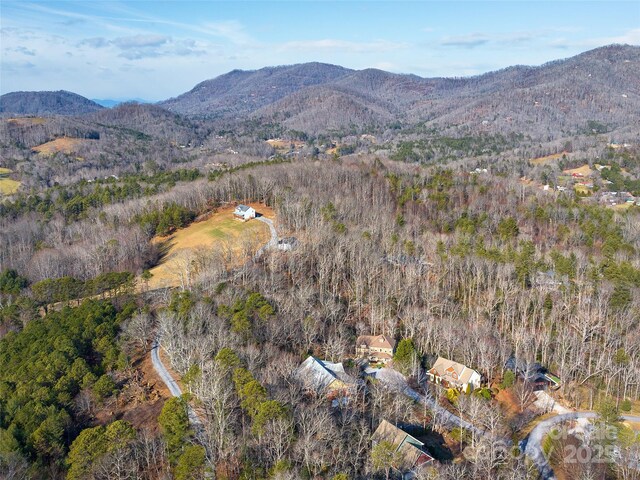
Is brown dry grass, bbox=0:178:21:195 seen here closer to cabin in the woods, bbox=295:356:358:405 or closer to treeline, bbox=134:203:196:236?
treeline, bbox=134:203:196:236

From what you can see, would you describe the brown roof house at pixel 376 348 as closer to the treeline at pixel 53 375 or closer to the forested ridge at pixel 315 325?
the forested ridge at pixel 315 325

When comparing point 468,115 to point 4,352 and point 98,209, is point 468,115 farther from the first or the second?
point 4,352

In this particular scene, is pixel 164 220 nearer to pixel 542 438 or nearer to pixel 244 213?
pixel 244 213

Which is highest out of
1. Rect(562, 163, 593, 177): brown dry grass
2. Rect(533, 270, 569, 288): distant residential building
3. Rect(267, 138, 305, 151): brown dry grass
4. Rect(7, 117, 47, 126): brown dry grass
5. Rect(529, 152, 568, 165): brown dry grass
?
Rect(7, 117, 47, 126): brown dry grass

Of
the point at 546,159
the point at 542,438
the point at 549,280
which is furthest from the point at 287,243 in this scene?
the point at 546,159

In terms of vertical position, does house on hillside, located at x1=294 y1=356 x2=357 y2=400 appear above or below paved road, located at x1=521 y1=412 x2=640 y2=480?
above

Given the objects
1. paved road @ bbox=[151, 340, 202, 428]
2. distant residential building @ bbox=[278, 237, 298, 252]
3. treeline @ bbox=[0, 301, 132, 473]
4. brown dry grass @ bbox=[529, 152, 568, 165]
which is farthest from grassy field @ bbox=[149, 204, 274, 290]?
brown dry grass @ bbox=[529, 152, 568, 165]

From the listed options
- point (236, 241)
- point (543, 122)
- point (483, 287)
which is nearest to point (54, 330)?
point (236, 241)
